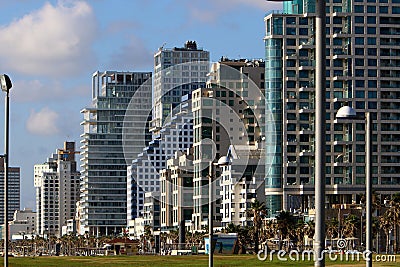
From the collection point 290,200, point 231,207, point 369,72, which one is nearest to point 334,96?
point 369,72

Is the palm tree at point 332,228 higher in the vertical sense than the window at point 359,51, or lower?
lower

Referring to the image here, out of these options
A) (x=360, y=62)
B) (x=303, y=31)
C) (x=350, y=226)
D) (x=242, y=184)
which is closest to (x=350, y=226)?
(x=350, y=226)

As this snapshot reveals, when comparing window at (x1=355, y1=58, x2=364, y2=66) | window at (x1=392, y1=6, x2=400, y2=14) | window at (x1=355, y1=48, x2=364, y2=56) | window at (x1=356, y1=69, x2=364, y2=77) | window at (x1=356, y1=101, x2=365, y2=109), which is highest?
window at (x1=392, y1=6, x2=400, y2=14)

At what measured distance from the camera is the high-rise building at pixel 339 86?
16500cm

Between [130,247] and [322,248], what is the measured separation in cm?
15414

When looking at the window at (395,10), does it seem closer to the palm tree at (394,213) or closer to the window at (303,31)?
the window at (303,31)

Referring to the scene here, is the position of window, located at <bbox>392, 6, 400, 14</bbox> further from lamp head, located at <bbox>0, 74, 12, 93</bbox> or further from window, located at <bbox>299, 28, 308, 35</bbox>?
lamp head, located at <bbox>0, 74, 12, 93</bbox>

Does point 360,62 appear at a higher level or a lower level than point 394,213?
higher

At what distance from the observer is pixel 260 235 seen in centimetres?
15238

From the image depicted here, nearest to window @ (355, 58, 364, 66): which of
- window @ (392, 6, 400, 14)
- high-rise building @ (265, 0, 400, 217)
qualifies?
high-rise building @ (265, 0, 400, 217)

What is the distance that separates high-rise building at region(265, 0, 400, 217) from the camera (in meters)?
165

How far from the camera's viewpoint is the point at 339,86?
167 metres

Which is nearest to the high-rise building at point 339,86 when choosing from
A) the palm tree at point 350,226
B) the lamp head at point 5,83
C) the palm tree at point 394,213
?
the palm tree at point 350,226

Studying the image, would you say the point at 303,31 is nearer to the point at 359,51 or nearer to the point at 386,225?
the point at 359,51
